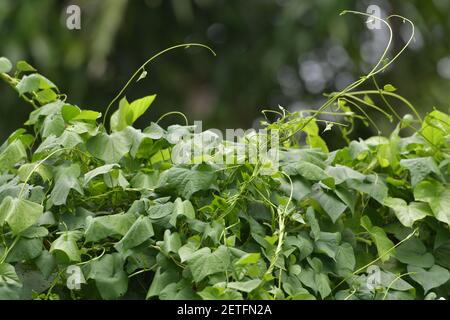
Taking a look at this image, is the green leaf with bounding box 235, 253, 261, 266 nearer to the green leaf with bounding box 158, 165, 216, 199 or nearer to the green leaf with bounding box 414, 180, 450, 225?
the green leaf with bounding box 158, 165, 216, 199

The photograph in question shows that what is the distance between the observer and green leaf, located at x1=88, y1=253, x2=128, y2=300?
103cm

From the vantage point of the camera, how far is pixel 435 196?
118 centimetres

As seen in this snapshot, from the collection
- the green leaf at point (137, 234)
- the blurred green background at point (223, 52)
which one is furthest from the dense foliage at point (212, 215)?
the blurred green background at point (223, 52)

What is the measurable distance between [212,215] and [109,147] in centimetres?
19

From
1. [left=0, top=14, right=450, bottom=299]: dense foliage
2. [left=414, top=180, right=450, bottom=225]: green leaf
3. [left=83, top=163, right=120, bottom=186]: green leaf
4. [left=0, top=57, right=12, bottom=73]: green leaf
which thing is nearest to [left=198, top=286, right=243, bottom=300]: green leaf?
[left=0, top=14, right=450, bottom=299]: dense foliage

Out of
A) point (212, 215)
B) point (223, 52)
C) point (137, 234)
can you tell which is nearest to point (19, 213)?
point (137, 234)

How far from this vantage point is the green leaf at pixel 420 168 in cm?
119

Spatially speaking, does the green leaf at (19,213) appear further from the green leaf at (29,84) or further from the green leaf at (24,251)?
the green leaf at (29,84)

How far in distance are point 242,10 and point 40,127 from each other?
4.66m

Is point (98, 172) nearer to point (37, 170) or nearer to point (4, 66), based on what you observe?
point (37, 170)

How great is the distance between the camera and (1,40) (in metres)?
4.94

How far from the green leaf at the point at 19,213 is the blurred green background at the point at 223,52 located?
12.6ft
